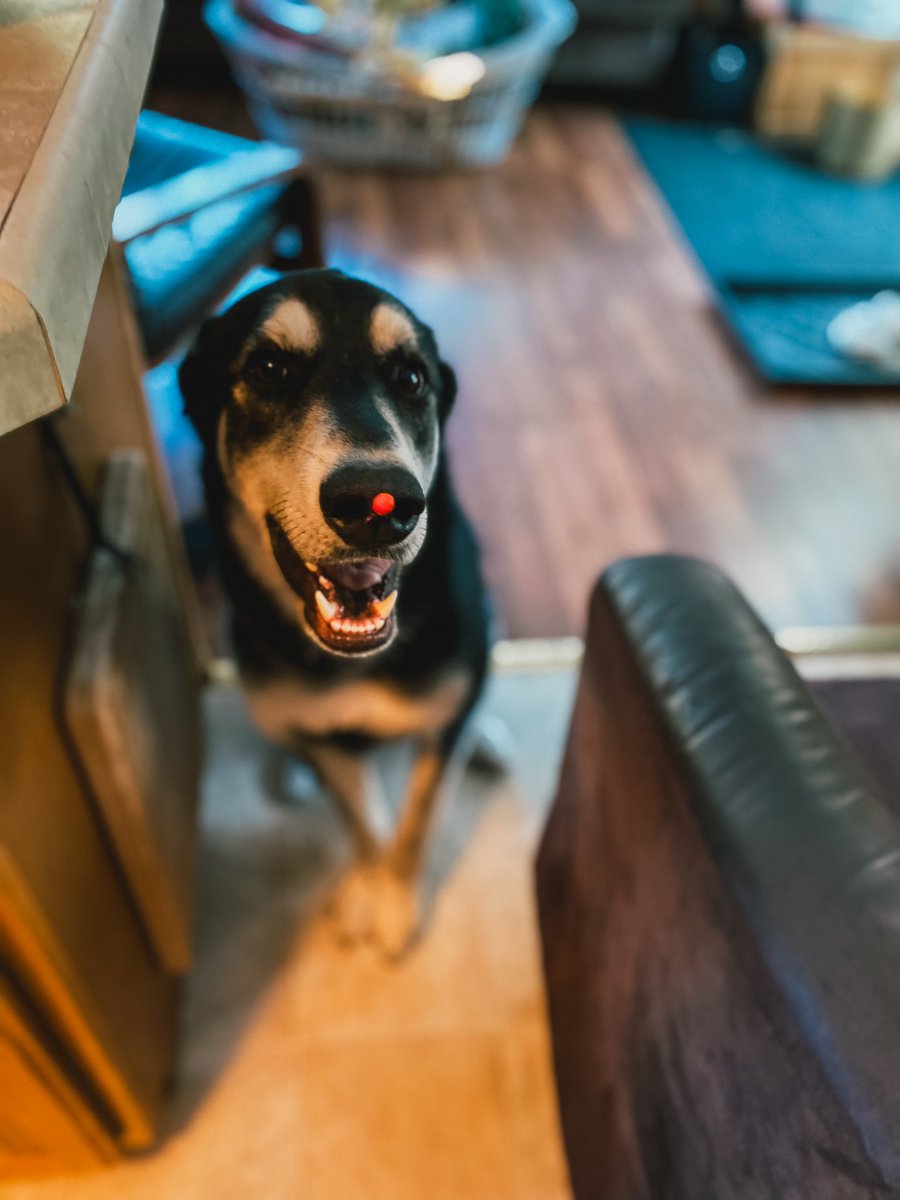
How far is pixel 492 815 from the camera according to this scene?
1.83 m

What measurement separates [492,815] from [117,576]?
37.4 inches

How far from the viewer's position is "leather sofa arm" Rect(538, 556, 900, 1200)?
0.70 metres

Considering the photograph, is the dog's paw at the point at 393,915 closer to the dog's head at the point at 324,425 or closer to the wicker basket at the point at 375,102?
the dog's head at the point at 324,425

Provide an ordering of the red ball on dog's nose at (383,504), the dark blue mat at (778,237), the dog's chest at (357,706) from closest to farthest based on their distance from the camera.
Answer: the red ball on dog's nose at (383,504) → the dog's chest at (357,706) → the dark blue mat at (778,237)

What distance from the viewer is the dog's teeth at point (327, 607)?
3.30ft

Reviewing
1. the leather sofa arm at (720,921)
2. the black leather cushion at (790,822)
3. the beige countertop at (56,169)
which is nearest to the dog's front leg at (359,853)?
the leather sofa arm at (720,921)

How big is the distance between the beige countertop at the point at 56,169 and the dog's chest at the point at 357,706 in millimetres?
723

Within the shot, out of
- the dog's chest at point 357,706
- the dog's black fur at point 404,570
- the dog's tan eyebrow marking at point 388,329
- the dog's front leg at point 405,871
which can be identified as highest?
the dog's tan eyebrow marking at point 388,329

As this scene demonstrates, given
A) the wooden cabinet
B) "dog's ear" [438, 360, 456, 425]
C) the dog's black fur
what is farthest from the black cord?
"dog's ear" [438, 360, 456, 425]

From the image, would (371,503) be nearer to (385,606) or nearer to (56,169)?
(385,606)

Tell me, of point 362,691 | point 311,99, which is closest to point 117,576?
point 362,691

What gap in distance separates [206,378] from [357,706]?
504 mm

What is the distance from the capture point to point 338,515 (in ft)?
2.80

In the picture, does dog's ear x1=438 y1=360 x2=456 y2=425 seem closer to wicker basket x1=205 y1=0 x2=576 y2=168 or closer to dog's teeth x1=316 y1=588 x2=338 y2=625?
dog's teeth x1=316 y1=588 x2=338 y2=625
